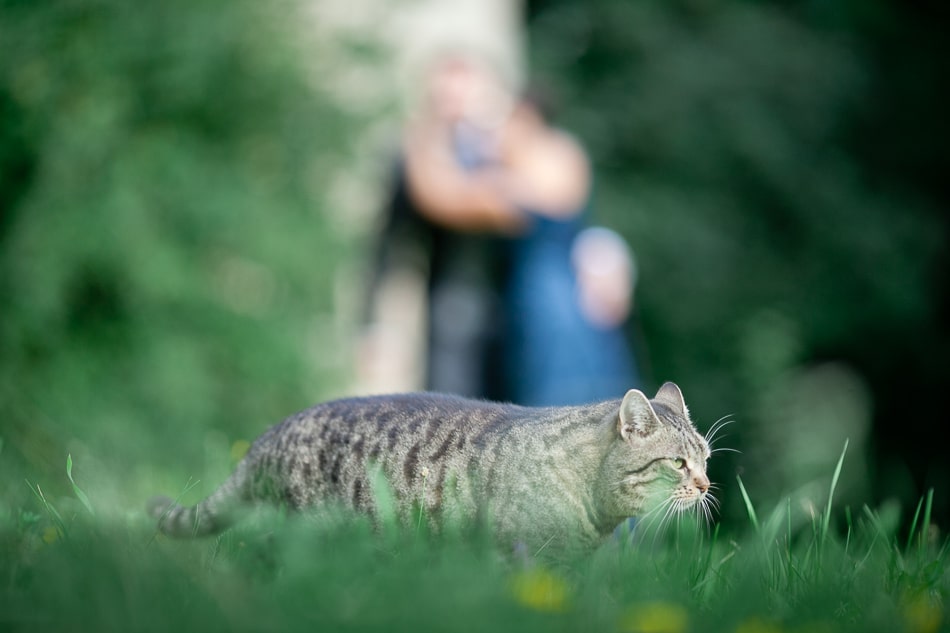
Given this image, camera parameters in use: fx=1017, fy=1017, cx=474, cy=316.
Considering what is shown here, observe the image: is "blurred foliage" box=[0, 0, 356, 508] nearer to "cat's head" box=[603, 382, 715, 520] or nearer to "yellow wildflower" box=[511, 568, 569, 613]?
"cat's head" box=[603, 382, 715, 520]

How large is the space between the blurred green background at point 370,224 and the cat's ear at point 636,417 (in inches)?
15.2

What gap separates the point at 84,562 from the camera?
207 centimetres

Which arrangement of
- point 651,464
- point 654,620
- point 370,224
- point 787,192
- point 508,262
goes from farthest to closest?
point 787,192 → point 370,224 → point 508,262 → point 651,464 → point 654,620

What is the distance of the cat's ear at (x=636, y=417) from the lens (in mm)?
2576

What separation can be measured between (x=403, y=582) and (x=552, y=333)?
11.4ft

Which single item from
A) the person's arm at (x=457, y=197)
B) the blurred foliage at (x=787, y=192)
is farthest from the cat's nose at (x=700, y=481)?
the blurred foliage at (x=787, y=192)

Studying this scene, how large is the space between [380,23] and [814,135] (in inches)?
256

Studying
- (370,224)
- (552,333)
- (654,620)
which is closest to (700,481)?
(654,620)

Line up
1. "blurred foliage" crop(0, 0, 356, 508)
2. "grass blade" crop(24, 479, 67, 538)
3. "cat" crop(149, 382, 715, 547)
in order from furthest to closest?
1. "blurred foliage" crop(0, 0, 356, 508)
2. "cat" crop(149, 382, 715, 547)
3. "grass blade" crop(24, 479, 67, 538)

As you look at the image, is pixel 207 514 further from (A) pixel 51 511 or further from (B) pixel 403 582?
(B) pixel 403 582

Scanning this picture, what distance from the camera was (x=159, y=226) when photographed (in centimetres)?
629

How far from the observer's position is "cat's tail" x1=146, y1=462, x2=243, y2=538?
107 inches

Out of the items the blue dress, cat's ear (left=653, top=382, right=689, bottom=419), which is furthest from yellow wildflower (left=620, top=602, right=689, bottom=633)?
the blue dress

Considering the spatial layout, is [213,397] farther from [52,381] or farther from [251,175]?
[251,175]
